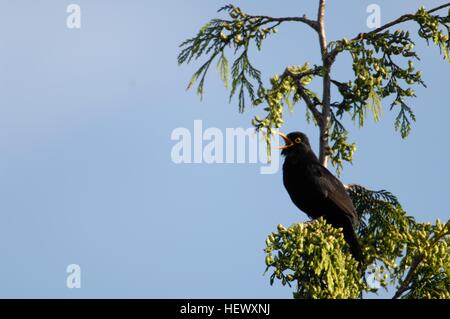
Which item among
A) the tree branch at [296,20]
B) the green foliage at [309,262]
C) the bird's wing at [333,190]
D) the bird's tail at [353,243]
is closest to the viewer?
the green foliage at [309,262]

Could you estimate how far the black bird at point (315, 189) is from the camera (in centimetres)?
979

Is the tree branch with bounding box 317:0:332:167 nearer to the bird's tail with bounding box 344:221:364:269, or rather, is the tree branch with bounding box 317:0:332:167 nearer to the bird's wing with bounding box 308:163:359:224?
the bird's wing with bounding box 308:163:359:224

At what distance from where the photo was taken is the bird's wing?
9773mm

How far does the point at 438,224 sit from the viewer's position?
8.48 m

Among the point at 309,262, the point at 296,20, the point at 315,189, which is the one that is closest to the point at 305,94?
the point at 296,20

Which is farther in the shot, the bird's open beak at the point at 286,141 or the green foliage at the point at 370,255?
the bird's open beak at the point at 286,141

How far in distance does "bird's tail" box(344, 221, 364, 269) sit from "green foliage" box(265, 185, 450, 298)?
0.06 meters

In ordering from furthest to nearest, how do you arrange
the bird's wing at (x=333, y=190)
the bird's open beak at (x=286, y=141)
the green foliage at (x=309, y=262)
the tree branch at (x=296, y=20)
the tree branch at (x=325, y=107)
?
the bird's open beak at (x=286, y=141) → the tree branch at (x=296, y=20) → the bird's wing at (x=333, y=190) → the tree branch at (x=325, y=107) → the green foliage at (x=309, y=262)

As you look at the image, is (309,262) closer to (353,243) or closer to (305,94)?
(353,243)

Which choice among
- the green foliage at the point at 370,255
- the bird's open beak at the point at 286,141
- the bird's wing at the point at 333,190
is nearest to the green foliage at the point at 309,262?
the green foliage at the point at 370,255

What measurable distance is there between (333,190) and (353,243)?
26.8 inches

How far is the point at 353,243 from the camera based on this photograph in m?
9.57

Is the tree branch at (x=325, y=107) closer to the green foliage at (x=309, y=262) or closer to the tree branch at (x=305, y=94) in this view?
the tree branch at (x=305, y=94)
